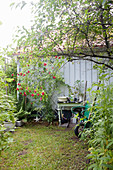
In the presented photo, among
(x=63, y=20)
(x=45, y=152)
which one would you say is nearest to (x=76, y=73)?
(x=45, y=152)

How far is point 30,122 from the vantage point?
5.29 meters

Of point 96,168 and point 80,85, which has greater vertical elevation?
point 80,85

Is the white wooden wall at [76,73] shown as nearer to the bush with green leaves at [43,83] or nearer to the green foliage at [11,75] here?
the bush with green leaves at [43,83]

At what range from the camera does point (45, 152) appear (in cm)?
289

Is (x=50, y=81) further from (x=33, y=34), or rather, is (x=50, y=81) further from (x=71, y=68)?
(x=33, y=34)

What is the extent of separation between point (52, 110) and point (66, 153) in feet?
8.46

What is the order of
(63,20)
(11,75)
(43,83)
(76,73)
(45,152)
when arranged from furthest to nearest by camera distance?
1. (11,75)
2. (76,73)
3. (43,83)
4. (45,152)
5. (63,20)

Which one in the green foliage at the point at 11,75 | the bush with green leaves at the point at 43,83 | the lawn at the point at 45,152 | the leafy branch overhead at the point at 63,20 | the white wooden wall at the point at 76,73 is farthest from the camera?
the green foliage at the point at 11,75

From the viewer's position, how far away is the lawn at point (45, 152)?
94.0 inches

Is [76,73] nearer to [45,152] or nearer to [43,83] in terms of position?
[43,83]

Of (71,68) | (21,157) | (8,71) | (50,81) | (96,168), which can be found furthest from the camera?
(8,71)

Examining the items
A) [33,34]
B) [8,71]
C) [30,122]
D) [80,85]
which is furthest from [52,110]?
[33,34]

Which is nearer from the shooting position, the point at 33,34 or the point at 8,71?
the point at 33,34

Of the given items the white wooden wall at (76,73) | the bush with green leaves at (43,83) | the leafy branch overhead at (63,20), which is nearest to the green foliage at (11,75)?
the bush with green leaves at (43,83)
